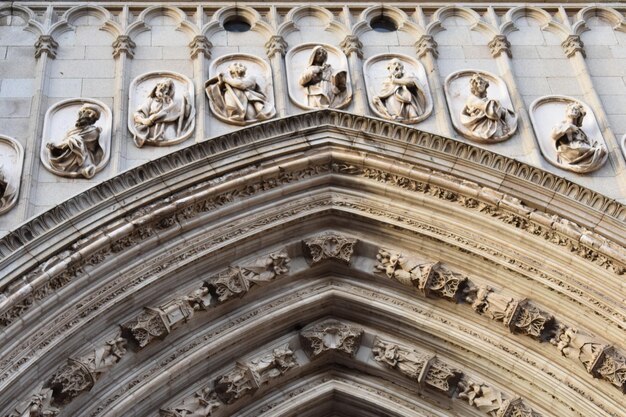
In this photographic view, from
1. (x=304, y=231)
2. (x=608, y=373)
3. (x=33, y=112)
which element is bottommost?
(x=608, y=373)

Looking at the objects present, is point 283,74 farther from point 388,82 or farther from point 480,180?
point 480,180

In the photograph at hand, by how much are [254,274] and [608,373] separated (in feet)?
12.3

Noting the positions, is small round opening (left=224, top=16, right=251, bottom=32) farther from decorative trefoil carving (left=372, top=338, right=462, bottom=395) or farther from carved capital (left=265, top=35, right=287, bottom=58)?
decorative trefoil carving (left=372, top=338, right=462, bottom=395)

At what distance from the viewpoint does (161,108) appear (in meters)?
14.7

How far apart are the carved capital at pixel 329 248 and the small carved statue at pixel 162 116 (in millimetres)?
1871

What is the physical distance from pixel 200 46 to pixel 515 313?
4.82 metres

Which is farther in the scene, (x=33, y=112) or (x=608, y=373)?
(x=33, y=112)

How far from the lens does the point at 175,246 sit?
1377cm

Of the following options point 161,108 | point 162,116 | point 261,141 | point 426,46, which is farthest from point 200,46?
point 426,46

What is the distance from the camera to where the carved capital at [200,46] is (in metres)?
15.5

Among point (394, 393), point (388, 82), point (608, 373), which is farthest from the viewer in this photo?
point (388, 82)

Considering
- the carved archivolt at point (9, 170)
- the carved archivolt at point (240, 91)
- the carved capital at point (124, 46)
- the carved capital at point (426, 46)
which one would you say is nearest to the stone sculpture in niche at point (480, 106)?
the carved capital at point (426, 46)

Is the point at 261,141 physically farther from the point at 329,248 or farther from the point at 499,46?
the point at 499,46

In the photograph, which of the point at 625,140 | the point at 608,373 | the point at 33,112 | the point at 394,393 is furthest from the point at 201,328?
the point at 625,140
